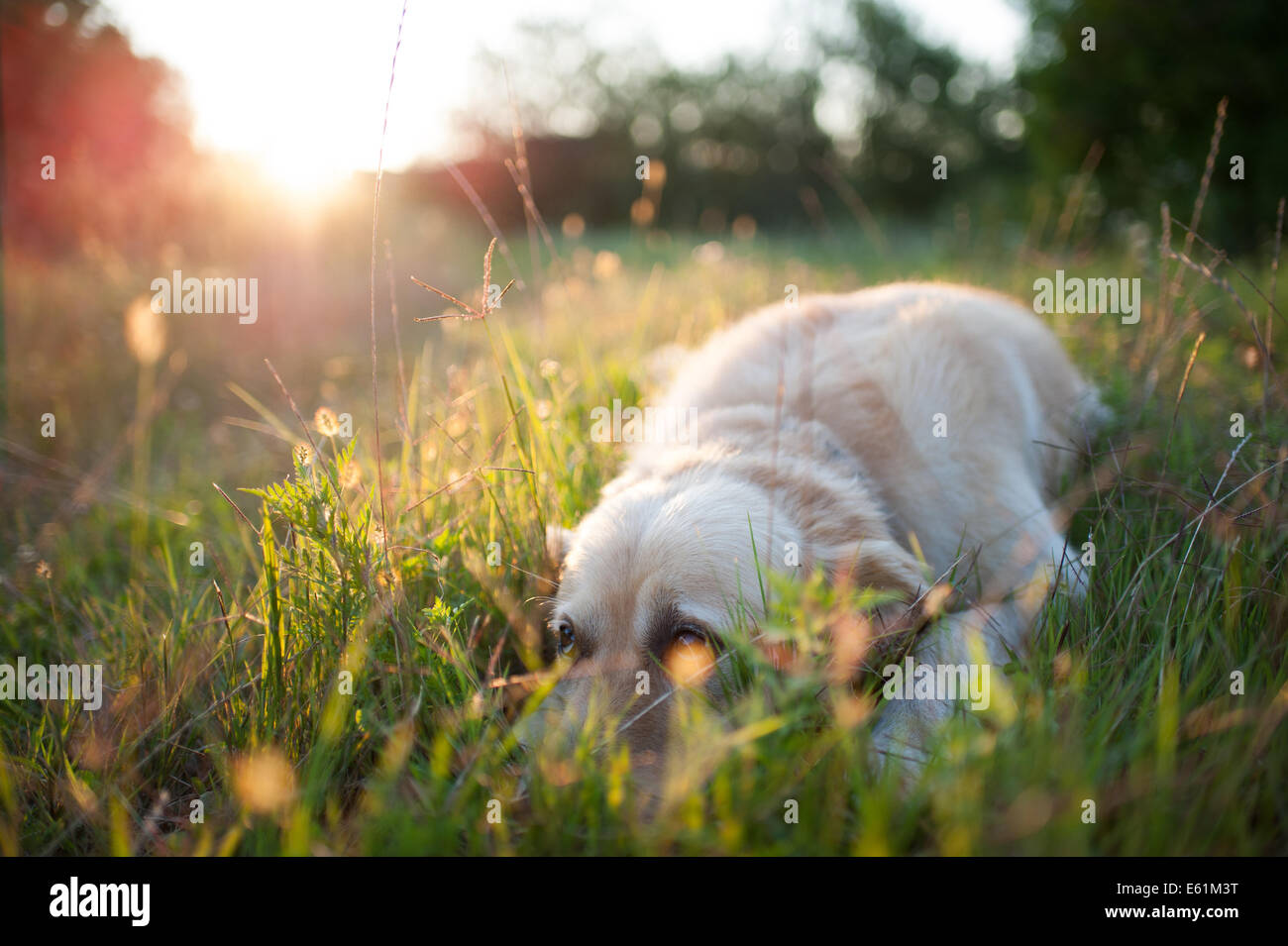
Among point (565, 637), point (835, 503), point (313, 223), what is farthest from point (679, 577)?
point (313, 223)

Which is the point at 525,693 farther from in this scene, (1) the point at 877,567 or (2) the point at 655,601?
(1) the point at 877,567

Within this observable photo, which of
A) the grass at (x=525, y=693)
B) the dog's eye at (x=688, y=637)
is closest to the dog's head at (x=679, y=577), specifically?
the dog's eye at (x=688, y=637)

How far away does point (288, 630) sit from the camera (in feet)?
6.19

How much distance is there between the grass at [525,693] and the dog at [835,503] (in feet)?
0.42

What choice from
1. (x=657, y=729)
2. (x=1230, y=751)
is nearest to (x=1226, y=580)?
(x=1230, y=751)

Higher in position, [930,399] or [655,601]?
[930,399]

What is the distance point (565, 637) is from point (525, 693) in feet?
0.61

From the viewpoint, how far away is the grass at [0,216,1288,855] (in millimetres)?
1279

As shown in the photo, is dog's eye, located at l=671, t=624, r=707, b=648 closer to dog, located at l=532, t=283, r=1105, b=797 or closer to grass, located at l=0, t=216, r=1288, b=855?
dog, located at l=532, t=283, r=1105, b=797

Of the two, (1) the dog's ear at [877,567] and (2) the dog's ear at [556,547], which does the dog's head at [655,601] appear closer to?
(1) the dog's ear at [877,567]

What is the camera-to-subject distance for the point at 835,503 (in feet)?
6.93

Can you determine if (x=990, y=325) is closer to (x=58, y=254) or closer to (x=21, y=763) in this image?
(x=21, y=763)

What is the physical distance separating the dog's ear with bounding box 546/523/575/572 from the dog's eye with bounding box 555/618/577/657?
12.8 inches

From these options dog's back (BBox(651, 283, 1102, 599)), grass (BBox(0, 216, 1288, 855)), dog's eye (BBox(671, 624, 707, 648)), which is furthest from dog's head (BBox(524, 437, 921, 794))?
dog's back (BBox(651, 283, 1102, 599))
